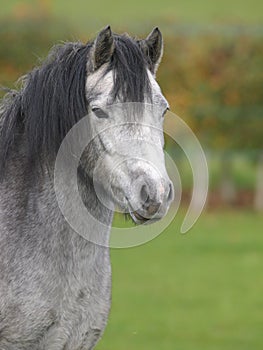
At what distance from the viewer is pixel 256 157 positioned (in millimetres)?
22359

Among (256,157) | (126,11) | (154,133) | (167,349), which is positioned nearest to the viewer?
(154,133)

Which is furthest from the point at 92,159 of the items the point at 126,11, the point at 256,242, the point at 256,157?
the point at 126,11

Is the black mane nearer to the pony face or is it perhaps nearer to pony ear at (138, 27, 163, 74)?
the pony face

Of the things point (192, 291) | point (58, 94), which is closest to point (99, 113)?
point (58, 94)

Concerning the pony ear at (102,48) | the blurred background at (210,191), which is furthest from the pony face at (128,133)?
the blurred background at (210,191)

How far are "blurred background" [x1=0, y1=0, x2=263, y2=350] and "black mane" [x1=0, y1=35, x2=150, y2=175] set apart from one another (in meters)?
6.25

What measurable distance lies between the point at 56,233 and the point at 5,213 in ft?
0.95

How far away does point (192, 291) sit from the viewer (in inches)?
579

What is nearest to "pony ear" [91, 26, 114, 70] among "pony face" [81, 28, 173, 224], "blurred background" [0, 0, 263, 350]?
"pony face" [81, 28, 173, 224]

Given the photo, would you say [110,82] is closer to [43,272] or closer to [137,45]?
[137,45]

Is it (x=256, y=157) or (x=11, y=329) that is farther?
(x=256, y=157)

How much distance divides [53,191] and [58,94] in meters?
0.53

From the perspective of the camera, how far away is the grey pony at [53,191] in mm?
5539

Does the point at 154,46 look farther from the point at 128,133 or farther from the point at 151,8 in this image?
the point at 151,8
